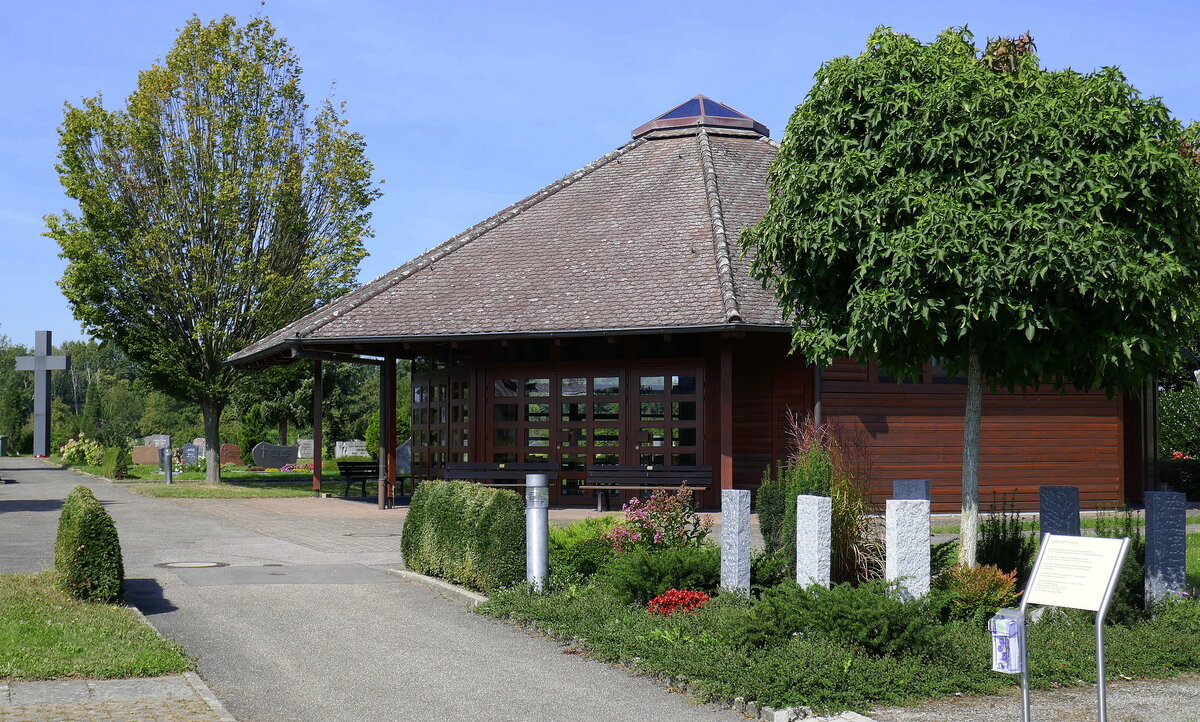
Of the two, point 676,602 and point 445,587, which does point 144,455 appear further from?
point 676,602

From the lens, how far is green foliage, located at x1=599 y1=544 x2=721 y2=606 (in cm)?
995

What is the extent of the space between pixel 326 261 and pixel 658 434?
44.5ft

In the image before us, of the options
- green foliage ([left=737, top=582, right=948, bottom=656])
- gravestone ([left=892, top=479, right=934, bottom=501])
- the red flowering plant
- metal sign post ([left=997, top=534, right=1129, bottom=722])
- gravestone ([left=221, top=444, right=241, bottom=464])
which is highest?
gravestone ([left=892, top=479, right=934, bottom=501])

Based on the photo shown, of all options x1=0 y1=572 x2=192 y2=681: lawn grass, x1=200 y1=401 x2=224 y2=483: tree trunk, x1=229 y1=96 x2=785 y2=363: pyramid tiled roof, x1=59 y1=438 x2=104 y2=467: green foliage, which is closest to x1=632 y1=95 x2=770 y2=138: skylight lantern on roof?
x1=229 y1=96 x2=785 y2=363: pyramid tiled roof

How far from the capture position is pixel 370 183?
32469 mm

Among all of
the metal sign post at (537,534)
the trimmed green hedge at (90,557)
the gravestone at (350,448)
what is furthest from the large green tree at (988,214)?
the gravestone at (350,448)

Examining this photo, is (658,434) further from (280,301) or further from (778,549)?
(280,301)

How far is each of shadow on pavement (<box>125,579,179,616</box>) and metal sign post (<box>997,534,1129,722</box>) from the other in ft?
25.4

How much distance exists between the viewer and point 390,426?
2420 cm

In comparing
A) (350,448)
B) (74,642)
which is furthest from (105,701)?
(350,448)

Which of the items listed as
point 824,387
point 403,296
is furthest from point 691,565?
point 403,296

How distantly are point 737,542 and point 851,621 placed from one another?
1927 millimetres

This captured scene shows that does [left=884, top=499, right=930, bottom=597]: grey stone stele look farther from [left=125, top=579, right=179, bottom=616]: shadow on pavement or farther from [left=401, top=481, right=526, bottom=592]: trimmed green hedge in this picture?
[left=125, top=579, right=179, bottom=616]: shadow on pavement

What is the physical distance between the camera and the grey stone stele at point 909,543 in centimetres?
872
